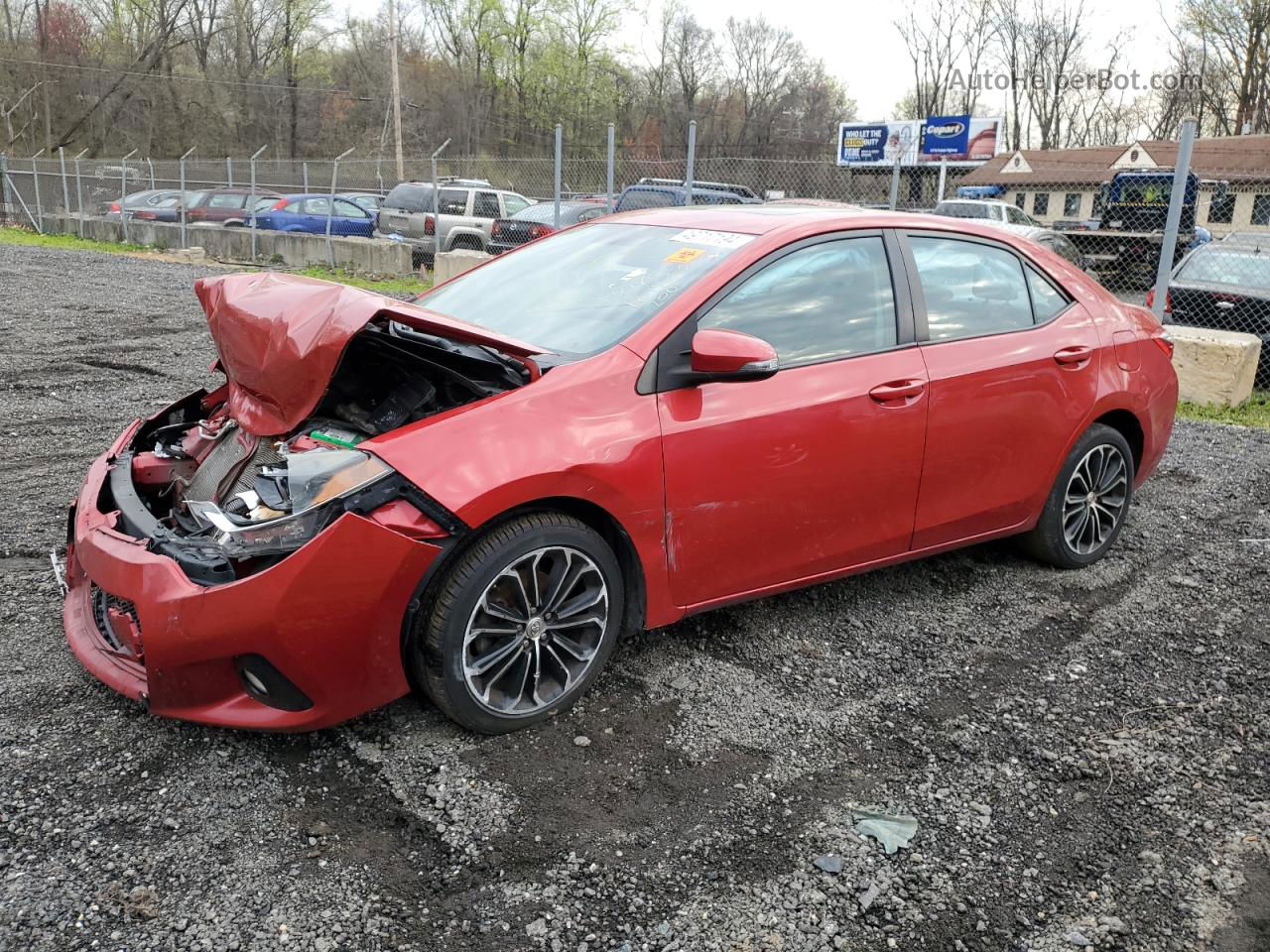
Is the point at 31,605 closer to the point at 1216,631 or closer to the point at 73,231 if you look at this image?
the point at 1216,631

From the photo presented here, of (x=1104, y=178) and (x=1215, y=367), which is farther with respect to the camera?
(x=1104, y=178)

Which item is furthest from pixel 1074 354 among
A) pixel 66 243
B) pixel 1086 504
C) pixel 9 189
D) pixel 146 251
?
pixel 9 189

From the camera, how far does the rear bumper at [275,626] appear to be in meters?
2.72

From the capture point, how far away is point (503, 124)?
5247 centimetres

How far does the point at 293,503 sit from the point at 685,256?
1.71 meters

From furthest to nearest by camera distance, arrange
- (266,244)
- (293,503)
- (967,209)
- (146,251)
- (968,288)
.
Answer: (967,209) → (146,251) → (266,244) → (968,288) → (293,503)

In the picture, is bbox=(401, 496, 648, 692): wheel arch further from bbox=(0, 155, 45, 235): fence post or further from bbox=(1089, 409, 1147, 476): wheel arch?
bbox=(0, 155, 45, 235): fence post

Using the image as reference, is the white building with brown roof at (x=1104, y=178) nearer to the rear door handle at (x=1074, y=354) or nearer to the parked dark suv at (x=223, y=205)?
the parked dark suv at (x=223, y=205)

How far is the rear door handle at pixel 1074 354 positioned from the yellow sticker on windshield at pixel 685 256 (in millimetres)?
1717

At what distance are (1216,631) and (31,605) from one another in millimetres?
4775

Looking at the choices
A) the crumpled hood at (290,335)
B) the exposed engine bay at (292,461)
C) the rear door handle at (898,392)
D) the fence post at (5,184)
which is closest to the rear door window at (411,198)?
the fence post at (5,184)

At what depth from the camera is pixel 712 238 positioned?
385 centimetres

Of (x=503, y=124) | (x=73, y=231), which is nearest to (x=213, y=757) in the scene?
(x=73, y=231)

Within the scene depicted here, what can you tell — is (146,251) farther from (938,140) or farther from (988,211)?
(938,140)
